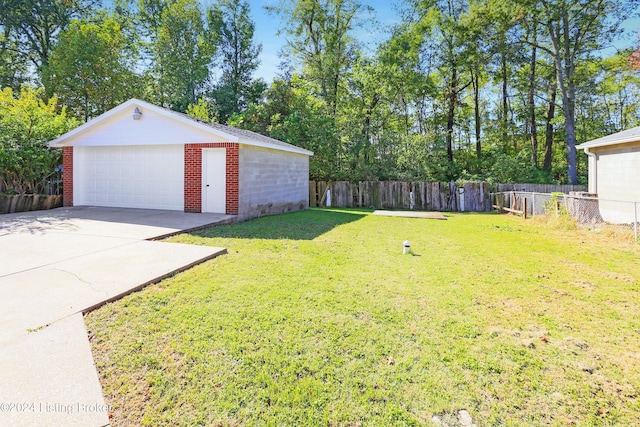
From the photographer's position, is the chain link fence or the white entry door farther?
the white entry door

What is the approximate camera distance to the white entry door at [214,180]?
10266 mm

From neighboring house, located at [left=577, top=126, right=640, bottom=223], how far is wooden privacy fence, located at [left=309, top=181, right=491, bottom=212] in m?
4.43

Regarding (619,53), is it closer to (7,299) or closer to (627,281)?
(627,281)

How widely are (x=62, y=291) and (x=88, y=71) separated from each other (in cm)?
1985

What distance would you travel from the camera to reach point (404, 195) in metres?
16.5

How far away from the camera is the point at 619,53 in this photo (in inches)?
716

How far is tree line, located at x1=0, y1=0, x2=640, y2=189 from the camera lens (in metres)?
17.7

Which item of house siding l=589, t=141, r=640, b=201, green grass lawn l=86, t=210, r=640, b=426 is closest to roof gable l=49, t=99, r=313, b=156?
green grass lawn l=86, t=210, r=640, b=426

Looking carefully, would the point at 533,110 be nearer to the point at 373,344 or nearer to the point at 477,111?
the point at 477,111

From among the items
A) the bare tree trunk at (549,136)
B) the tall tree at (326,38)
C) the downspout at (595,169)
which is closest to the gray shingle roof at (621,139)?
the downspout at (595,169)

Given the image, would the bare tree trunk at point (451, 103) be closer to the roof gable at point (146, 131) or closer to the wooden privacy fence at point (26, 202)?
the roof gable at point (146, 131)

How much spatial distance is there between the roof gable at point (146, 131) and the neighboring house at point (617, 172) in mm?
10370

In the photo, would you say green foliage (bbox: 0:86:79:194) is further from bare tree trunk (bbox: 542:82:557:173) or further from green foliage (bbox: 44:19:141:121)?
bare tree trunk (bbox: 542:82:557:173)

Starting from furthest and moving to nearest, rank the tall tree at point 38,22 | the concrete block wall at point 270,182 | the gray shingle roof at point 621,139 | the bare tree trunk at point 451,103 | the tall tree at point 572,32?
1. the tall tree at point 38,22
2. the bare tree trunk at point 451,103
3. the tall tree at point 572,32
4. the concrete block wall at point 270,182
5. the gray shingle roof at point 621,139
